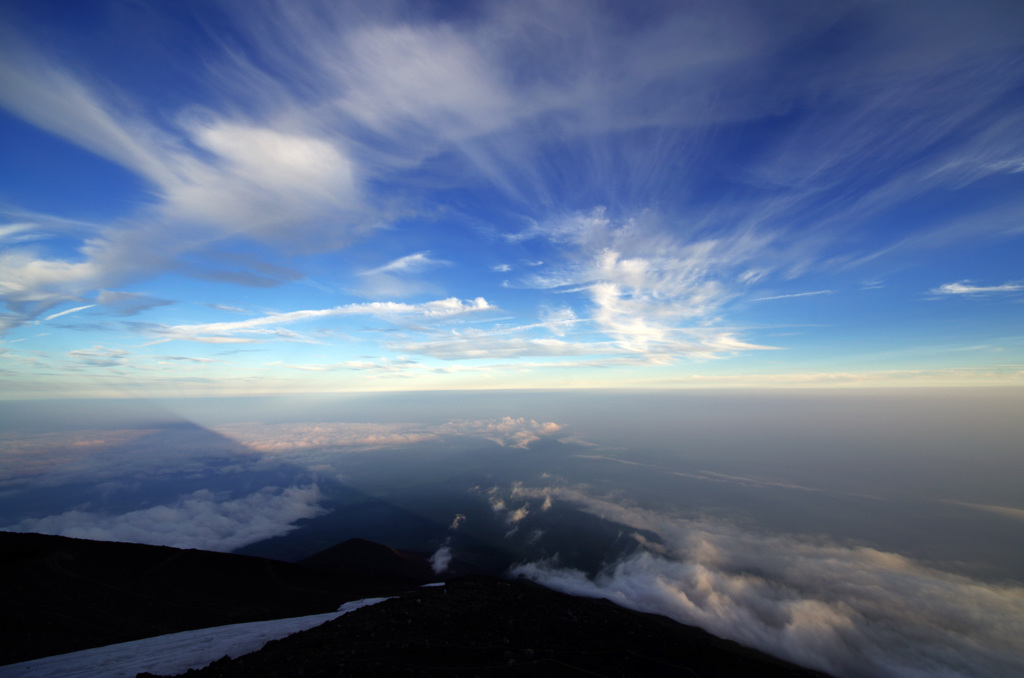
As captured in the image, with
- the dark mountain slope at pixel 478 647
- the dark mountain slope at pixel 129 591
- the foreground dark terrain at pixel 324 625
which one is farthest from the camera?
the dark mountain slope at pixel 129 591

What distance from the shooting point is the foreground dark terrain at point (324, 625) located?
1933 cm

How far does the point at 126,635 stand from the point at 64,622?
5834 mm

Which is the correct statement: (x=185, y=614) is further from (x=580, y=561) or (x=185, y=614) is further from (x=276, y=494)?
(x=276, y=494)

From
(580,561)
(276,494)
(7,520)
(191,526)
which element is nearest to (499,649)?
(580,561)

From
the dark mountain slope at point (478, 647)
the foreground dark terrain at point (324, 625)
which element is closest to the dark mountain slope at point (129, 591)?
the foreground dark terrain at point (324, 625)

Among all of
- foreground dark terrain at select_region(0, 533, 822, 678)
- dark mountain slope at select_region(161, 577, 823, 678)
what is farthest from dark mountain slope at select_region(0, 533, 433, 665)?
dark mountain slope at select_region(161, 577, 823, 678)

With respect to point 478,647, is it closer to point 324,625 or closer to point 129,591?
point 324,625

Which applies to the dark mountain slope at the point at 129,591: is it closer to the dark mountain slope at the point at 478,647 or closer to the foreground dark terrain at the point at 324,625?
the foreground dark terrain at the point at 324,625

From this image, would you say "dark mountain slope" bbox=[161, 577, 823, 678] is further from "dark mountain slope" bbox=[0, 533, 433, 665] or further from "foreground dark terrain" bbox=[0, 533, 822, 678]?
"dark mountain slope" bbox=[0, 533, 433, 665]

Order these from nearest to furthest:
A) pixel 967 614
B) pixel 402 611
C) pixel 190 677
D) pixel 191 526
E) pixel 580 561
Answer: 1. pixel 190 677
2. pixel 402 611
3. pixel 967 614
4. pixel 580 561
5. pixel 191 526

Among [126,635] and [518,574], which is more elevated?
[126,635]

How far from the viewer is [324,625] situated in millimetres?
23609

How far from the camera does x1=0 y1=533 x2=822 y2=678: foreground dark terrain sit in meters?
19.3

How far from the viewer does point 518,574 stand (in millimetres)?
94125
